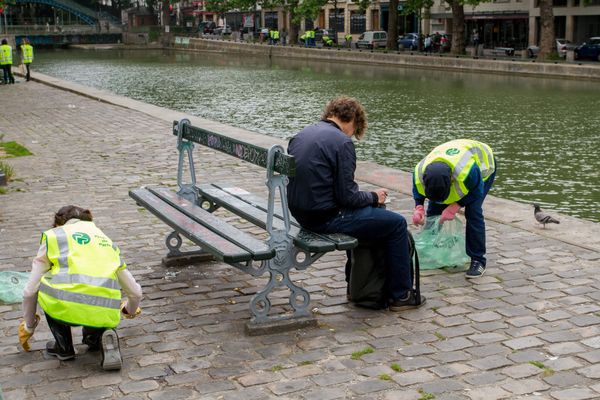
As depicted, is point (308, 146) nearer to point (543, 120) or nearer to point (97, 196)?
point (97, 196)

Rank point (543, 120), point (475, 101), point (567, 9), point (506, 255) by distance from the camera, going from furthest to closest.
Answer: point (567, 9)
point (475, 101)
point (543, 120)
point (506, 255)

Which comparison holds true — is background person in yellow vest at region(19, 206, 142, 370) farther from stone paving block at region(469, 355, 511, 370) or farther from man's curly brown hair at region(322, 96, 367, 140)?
stone paving block at region(469, 355, 511, 370)

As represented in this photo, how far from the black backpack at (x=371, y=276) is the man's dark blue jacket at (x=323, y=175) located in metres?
0.39

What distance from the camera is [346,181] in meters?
6.21

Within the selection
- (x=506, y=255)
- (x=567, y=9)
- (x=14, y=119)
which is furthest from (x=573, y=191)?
(x=567, y=9)

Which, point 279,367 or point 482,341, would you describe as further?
point 482,341

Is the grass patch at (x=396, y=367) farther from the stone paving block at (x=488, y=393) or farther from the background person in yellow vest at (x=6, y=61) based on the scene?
the background person in yellow vest at (x=6, y=61)

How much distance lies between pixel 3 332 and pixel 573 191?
30.5 feet

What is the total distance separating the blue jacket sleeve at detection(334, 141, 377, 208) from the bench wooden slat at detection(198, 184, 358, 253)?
0.24 metres

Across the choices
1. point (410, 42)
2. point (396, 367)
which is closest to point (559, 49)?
point (410, 42)

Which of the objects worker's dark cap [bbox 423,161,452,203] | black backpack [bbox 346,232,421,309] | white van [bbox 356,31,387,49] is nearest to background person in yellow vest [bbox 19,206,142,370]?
black backpack [bbox 346,232,421,309]

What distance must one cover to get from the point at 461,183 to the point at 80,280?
311 cm

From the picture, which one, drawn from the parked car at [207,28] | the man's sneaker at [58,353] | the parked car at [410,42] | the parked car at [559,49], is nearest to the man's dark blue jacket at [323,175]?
the man's sneaker at [58,353]

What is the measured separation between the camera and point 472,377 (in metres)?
5.36
